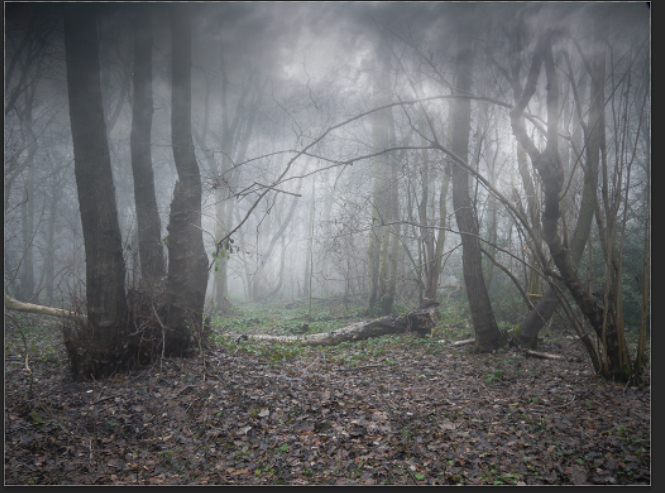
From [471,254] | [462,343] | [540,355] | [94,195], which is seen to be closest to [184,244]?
[94,195]

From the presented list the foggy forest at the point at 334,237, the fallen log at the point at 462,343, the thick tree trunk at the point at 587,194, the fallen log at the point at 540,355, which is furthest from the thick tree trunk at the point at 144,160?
the fallen log at the point at 540,355

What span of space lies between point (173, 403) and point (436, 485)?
8.13 ft

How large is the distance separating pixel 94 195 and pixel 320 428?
3556 mm

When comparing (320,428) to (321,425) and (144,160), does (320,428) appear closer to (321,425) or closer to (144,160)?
(321,425)

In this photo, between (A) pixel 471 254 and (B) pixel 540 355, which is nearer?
(B) pixel 540 355

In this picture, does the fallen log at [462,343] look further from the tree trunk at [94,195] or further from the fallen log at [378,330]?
the tree trunk at [94,195]

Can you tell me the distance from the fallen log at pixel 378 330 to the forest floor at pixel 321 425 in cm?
195

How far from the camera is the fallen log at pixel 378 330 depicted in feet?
21.5

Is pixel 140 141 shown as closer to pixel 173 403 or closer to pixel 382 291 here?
pixel 173 403

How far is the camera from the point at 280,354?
17.1 feet

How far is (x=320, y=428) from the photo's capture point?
9.77 feet

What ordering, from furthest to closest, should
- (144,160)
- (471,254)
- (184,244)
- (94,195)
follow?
(144,160)
(471,254)
(184,244)
(94,195)

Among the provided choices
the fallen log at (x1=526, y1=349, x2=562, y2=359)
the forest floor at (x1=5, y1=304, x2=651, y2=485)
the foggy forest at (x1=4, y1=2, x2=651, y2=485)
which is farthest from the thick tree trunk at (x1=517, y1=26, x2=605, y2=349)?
the forest floor at (x1=5, y1=304, x2=651, y2=485)

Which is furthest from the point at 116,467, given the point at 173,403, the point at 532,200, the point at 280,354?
the point at 532,200
